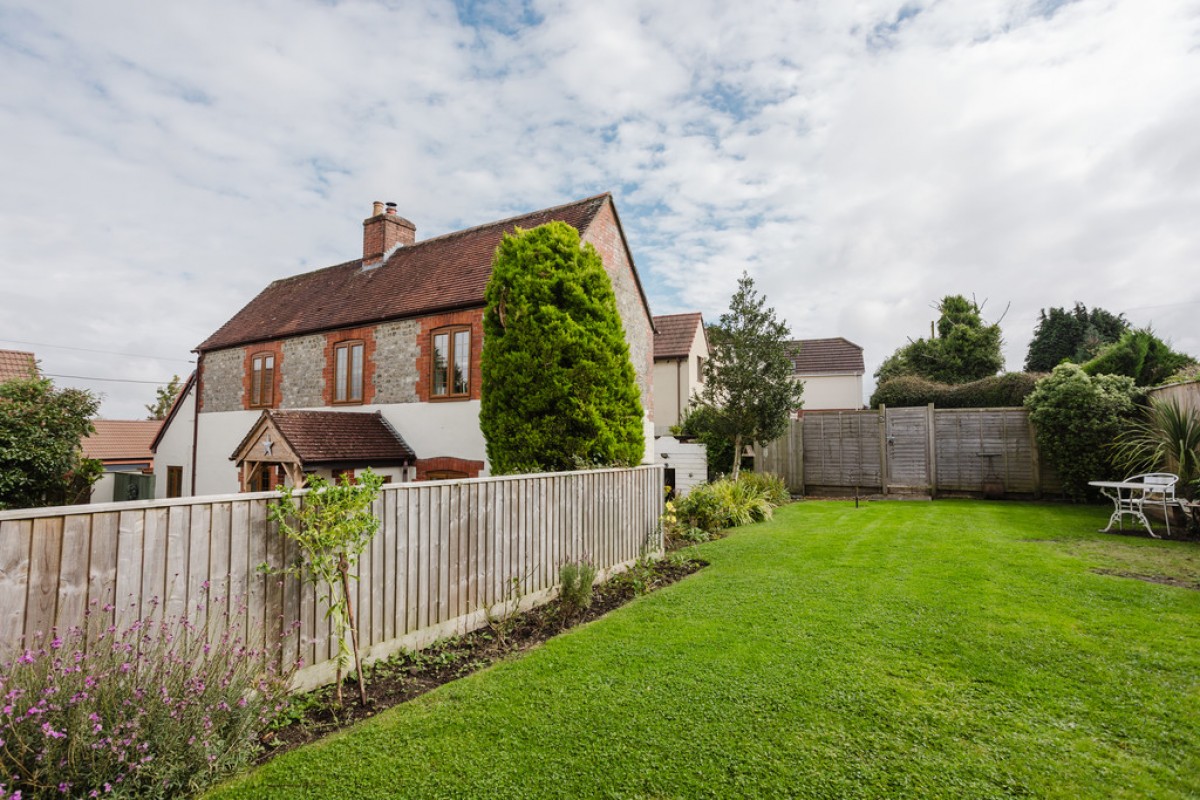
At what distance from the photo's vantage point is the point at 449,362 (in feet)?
44.5

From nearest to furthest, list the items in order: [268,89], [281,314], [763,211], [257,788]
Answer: [257,788], [268,89], [763,211], [281,314]

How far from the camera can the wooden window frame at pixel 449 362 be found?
13.2m

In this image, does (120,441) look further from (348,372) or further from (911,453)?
(911,453)

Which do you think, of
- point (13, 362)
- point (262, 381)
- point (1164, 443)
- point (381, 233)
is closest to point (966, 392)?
point (1164, 443)

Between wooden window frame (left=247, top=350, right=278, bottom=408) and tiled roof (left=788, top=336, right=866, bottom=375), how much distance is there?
2744cm

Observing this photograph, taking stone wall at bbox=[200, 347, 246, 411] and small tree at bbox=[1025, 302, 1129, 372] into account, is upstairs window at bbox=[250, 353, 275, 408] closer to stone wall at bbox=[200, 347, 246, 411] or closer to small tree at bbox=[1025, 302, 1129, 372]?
stone wall at bbox=[200, 347, 246, 411]

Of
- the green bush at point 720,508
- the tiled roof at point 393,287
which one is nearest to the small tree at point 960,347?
the green bush at point 720,508

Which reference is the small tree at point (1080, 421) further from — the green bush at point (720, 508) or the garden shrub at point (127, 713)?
the garden shrub at point (127, 713)

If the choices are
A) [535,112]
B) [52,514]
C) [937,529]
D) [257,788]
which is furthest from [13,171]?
[937,529]

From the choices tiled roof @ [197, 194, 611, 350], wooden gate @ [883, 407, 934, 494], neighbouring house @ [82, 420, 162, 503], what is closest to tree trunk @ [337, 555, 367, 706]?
tiled roof @ [197, 194, 611, 350]

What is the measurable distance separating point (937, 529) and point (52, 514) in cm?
1218

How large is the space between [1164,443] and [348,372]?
18802 mm

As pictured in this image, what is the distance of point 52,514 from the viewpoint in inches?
118

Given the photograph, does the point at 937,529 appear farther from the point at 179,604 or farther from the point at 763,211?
the point at 179,604
